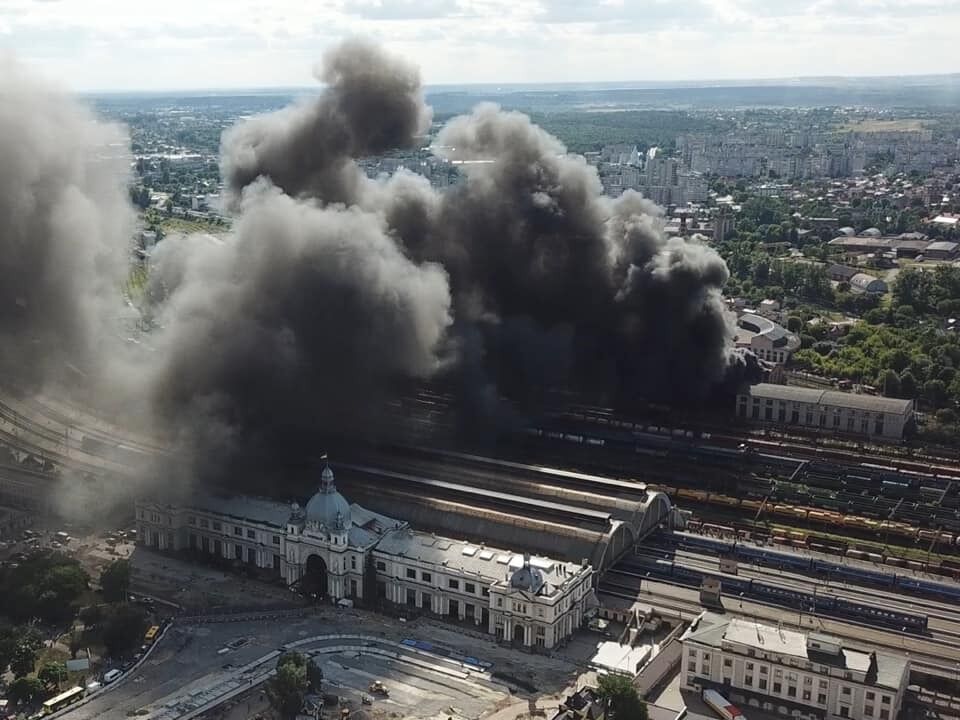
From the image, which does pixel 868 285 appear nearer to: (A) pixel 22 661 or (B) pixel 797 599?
(B) pixel 797 599

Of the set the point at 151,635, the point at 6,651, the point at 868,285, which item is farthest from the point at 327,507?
the point at 868,285

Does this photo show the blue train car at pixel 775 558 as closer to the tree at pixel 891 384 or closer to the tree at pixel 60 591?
the tree at pixel 60 591

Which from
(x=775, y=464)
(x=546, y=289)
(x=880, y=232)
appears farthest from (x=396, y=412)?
(x=880, y=232)

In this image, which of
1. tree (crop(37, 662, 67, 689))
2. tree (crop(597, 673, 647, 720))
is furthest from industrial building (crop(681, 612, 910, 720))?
tree (crop(37, 662, 67, 689))

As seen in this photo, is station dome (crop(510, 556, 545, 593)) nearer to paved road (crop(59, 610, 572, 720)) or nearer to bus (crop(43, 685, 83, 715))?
paved road (crop(59, 610, 572, 720))

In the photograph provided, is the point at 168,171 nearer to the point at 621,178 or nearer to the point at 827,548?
the point at 621,178
